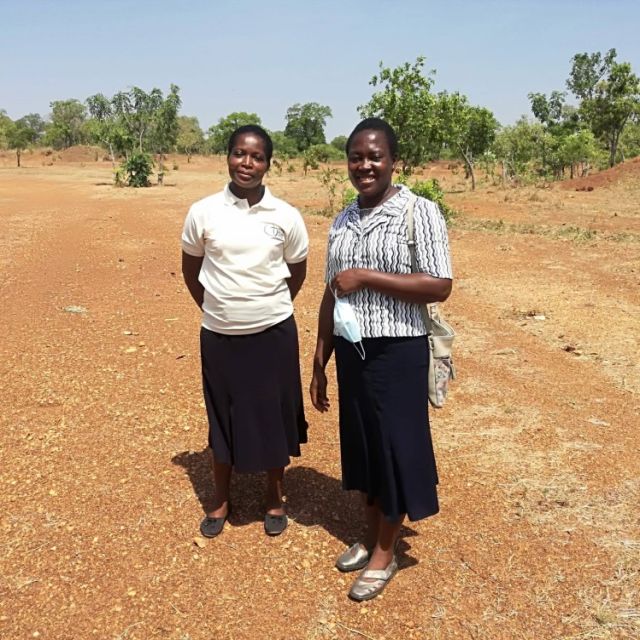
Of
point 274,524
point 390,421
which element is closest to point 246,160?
point 390,421

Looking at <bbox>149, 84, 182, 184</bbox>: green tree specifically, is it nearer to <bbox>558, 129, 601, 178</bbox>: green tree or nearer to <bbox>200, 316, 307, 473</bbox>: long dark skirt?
<bbox>558, 129, 601, 178</bbox>: green tree

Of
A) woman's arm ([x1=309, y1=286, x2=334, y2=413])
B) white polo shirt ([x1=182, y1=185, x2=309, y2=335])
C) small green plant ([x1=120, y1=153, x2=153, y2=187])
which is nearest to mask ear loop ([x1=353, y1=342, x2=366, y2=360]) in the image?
woman's arm ([x1=309, y1=286, x2=334, y2=413])

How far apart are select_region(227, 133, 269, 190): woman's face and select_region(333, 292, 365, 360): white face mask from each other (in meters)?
0.58

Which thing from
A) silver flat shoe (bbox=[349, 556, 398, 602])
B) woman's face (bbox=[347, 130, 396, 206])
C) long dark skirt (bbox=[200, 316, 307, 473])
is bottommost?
silver flat shoe (bbox=[349, 556, 398, 602])

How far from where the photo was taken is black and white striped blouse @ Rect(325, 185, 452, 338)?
194cm

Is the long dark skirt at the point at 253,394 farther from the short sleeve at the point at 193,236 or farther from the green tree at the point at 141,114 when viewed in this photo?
the green tree at the point at 141,114

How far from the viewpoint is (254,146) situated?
2.23m

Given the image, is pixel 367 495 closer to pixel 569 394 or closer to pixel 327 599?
pixel 327 599

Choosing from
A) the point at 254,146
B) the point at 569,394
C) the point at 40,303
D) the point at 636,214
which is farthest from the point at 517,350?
the point at 636,214

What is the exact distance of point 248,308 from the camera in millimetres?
2273

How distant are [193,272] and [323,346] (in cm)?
64

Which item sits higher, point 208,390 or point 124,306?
point 208,390

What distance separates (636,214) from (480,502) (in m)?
13.4

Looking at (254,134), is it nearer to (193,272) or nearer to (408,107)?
(193,272)
